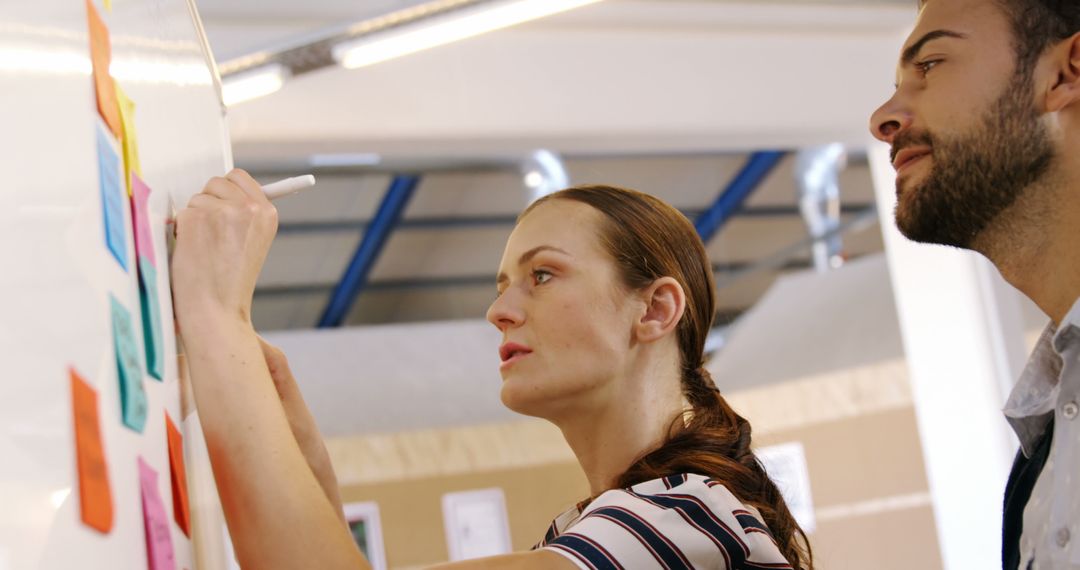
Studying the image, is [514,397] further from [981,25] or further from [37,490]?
[37,490]

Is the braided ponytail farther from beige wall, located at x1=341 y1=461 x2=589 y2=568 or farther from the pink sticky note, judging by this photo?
beige wall, located at x1=341 y1=461 x2=589 y2=568

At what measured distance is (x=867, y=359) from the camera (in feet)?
23.3

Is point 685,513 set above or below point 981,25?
below

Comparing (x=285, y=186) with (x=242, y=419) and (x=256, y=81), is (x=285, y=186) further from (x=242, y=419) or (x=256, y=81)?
(x=256, y=81)

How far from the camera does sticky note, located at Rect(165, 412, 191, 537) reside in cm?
115

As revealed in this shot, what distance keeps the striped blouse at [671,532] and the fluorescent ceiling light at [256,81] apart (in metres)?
2.58

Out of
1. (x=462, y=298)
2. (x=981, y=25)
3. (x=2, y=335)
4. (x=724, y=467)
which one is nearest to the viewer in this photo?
(x=2, y=335)

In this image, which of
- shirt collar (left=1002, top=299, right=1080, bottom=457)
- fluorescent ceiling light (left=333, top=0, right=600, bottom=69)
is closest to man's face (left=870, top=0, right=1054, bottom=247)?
shirt collar (left=1002, top=299, right=1080, bottom=457)

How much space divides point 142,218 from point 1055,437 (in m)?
1.01

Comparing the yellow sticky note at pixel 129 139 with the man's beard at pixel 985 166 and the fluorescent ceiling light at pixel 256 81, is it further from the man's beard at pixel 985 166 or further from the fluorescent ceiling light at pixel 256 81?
the fluorescent ceiling light at pixel 256 81

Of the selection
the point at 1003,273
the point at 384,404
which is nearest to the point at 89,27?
the point at 1003,273

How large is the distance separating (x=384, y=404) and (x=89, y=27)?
620 cm

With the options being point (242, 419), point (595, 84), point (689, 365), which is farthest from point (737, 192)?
point (242, 419)

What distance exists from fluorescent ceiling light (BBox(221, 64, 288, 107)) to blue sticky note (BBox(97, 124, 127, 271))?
267cm
